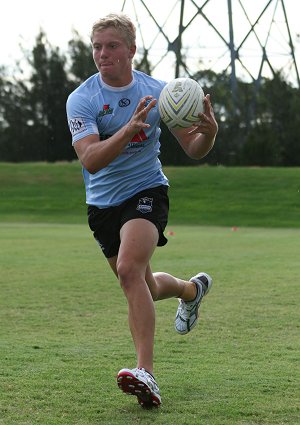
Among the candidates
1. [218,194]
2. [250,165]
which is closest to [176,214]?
[218,194]

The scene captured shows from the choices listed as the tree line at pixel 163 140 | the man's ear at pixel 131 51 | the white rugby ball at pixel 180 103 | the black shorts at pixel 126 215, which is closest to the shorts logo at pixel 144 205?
the black shorts at pixel 126 215

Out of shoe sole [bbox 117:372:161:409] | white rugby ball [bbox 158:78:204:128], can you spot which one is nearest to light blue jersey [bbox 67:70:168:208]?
white rugby ball [bbox 158:78:204:128]

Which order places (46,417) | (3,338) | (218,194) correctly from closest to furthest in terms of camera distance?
(46,417), (3,338), (218,194)

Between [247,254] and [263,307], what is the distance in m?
6.84

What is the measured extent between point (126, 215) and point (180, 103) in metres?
0.76

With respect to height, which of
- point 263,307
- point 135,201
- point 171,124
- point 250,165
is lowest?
point 250,165

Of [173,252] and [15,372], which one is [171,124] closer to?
[15,372]

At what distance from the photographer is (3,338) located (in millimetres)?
7949

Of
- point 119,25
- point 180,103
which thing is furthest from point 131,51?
point 180,103

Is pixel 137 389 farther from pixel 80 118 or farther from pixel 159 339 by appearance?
pixel 159 339

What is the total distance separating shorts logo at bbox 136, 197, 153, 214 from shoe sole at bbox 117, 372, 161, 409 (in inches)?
45.9

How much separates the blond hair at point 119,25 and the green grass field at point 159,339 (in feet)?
6.95

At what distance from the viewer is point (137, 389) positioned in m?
5.45

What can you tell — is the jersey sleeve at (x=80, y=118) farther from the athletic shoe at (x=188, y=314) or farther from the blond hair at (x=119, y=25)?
the athletic shoe at (x=188, y=314)
